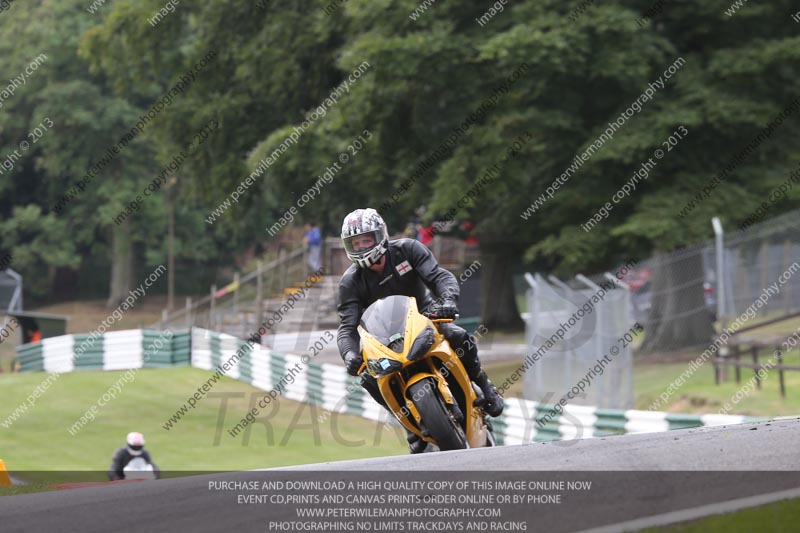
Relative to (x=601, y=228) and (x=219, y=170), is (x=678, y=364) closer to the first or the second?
(x=601, y=228)

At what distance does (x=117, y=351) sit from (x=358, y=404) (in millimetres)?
11157

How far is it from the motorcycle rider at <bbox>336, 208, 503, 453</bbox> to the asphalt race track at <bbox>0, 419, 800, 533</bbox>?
1430mm

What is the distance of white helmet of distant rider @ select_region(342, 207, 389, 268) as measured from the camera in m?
8.58

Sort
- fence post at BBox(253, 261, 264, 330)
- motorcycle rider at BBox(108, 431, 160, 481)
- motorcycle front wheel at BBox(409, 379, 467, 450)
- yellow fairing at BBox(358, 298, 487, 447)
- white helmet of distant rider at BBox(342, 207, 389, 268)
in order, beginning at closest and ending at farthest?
motorcycle front wheel at BBox(409, 379, 467, 450) < yellow fairing at BBox(358, 298, 487, 447) < white helmet of distant rider at BBox(342, 207, 389, 268) < motorcycle rider at BBox(108, 431, 160, 481) < fence post at BBox(253, 261, 264, 330)

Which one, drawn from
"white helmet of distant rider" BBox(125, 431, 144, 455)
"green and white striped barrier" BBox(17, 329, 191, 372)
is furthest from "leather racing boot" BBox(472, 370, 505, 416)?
"green and white striped barrier" BBox(17, 329, 191, 372)

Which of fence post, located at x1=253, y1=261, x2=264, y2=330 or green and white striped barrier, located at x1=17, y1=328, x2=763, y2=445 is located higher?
fence post, located at x1=253, y1=261, x2=264, y2=330

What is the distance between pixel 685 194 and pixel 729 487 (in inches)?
723

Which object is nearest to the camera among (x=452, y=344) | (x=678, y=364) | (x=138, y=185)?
(x=452, y=344)

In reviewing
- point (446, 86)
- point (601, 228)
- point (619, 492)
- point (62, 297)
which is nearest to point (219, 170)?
point (446, 86)

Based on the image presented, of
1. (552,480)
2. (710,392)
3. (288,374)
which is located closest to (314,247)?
(288,374)

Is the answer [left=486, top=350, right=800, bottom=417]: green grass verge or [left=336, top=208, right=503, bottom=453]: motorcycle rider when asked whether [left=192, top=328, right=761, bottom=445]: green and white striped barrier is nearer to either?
[left=486, top=350, right=800, bottom=417]: green grass verge

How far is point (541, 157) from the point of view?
25.0 m

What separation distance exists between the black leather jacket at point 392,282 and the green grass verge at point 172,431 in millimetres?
8926

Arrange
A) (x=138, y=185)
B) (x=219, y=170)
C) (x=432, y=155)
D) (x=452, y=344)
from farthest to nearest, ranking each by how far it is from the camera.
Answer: (x=138, y=185) < (x=219, y=170) < (x=432, y=155) < (x=452, y=344)
